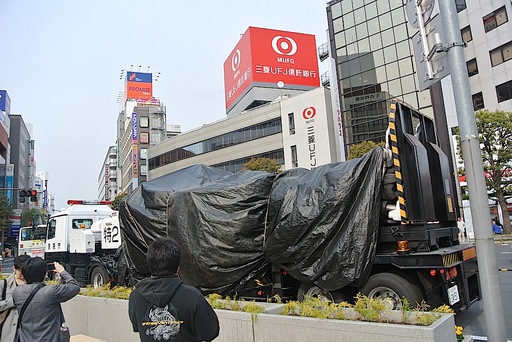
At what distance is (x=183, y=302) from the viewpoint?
237cm

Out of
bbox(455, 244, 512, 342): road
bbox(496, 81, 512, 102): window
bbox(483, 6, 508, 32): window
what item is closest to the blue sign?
bbox(483, 6, 508, 32): window

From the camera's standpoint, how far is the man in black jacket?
2363 mm

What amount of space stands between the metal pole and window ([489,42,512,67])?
32496 millimetres

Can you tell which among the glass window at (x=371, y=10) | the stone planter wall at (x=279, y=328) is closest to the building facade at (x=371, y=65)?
the glass window at (x=371, y=10)

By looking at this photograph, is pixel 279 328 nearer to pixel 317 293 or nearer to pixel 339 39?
pixel 317 293

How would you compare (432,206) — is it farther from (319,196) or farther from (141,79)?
(141,79)

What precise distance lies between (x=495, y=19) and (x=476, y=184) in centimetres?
3473

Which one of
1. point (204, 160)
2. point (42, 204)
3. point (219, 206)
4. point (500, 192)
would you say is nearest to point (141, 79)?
point (204, 160)

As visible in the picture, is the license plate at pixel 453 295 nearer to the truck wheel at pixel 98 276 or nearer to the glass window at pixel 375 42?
the truck wheel at pixel 98 276

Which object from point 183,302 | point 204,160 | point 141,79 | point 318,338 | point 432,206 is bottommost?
point 318,338

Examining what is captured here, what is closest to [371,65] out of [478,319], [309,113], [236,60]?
[309,113]

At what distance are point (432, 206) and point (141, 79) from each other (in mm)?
89188

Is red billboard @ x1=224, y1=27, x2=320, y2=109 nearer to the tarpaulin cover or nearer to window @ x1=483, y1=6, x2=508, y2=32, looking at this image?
window @ x1=483, y1=6, x2=508, y2=32

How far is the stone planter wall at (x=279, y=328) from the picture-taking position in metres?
3.31
